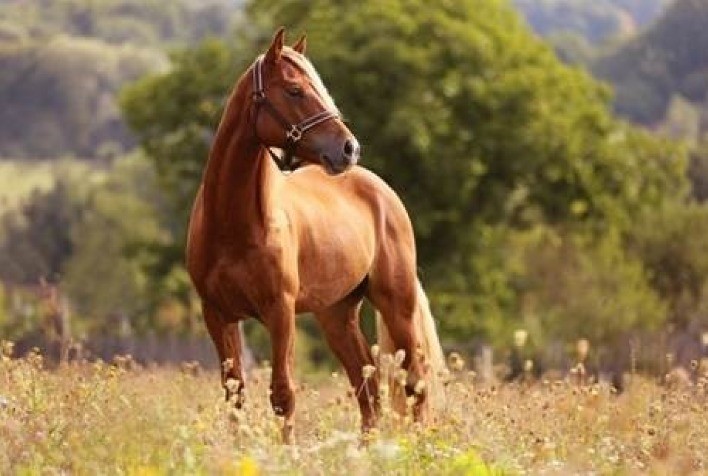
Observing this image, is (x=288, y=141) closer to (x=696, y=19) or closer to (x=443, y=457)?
(x=443, y=457)

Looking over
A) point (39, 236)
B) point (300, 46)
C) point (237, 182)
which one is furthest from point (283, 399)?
point (39, 236)

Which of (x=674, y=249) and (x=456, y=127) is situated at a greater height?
(x=456, y=127)

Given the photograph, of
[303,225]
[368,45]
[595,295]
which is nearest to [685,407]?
[303,225]

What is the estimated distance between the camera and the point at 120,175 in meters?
125

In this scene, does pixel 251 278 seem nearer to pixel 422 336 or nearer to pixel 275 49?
pixel 275 49

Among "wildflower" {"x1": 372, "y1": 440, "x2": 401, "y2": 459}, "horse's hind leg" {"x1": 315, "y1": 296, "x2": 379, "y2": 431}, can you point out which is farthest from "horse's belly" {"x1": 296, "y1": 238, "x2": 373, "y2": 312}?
"wildflower" {"x1": 372, "y1": 440, "x2": 401, "y2": 459}

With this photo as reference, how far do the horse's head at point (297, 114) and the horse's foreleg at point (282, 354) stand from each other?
808mm

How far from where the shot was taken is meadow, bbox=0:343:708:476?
6758mm

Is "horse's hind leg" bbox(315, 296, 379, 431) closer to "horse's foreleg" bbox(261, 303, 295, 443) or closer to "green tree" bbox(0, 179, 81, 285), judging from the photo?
"horse's foreleg" bbox(261, 303, 295, 443)

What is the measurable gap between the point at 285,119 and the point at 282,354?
1.23 metres

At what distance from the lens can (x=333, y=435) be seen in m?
6.90

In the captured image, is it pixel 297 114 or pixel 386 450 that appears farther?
pixel 297 114

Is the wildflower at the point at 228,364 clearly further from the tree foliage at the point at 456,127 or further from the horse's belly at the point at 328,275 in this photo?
the tree foliage at the point at 456,127

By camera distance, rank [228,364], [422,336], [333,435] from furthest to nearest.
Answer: [422,336] → [228,364] → [333,435]
